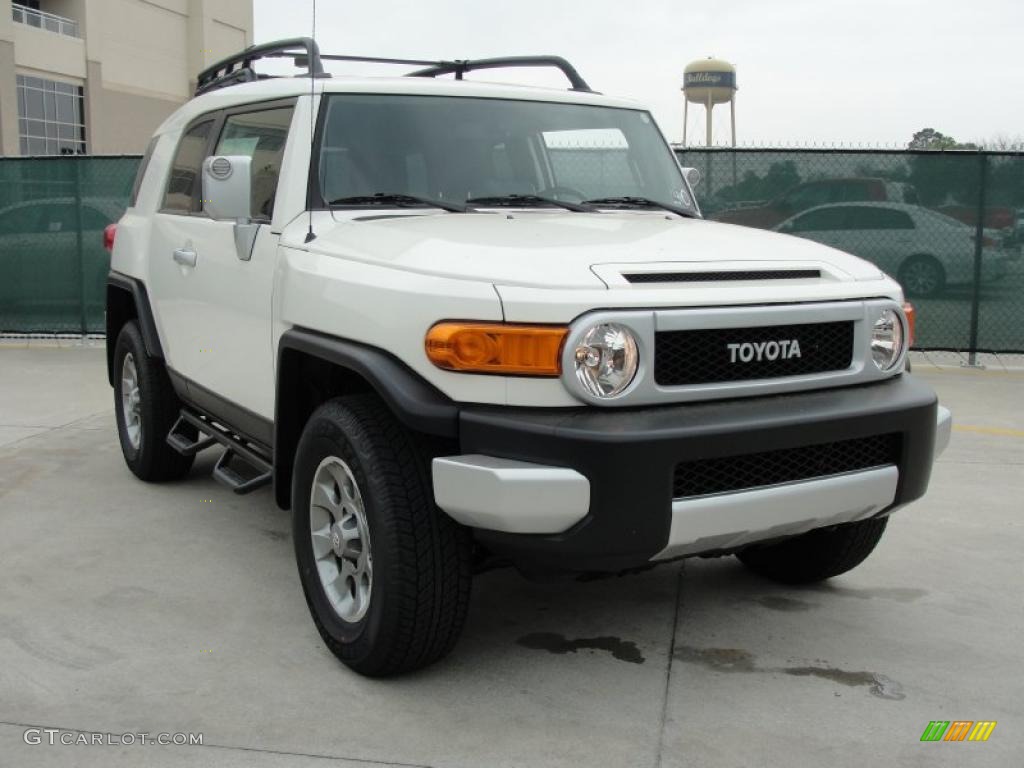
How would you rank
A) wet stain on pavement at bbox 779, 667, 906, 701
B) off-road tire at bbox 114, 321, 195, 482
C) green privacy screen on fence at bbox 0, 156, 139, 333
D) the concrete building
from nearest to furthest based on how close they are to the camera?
wet stain on pavement at bbox 779, 667, 906, 701, off-road tire at bbox 114, 321, 195, 482, green privacy screen on fence at bbox 0, 156, 139, 333, the concrete building

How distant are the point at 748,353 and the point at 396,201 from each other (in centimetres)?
153

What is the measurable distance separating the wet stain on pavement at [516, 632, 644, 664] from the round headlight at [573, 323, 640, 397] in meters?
1.13

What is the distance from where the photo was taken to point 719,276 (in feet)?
11.1

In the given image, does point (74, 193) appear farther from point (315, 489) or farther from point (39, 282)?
point (315, 489)

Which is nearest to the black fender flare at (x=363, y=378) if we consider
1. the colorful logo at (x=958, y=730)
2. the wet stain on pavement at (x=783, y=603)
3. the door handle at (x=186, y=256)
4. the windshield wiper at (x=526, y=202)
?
the windshield wiper at (x=526, y=202)

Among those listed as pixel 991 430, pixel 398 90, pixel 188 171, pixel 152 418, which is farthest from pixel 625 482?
pixel 991 430

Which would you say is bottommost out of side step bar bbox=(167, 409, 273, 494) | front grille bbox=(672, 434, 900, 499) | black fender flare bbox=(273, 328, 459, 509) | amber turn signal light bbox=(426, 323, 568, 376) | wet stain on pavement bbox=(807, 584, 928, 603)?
wet stain on pavement bbox=(807, 584, 928, 603)

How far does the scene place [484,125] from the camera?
445 centimetres

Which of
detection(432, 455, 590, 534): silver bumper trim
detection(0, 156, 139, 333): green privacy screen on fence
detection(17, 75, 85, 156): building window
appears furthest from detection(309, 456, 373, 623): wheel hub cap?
detection(17, 75, 85, 156): building window

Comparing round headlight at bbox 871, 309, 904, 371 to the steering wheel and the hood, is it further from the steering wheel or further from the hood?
the steering wheel

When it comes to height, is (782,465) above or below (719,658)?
above

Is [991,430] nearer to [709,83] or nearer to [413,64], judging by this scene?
[413,64]

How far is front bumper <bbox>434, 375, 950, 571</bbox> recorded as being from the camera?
2973 millimetres

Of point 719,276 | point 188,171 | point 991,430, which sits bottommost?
point 991,430
